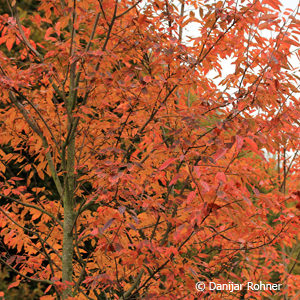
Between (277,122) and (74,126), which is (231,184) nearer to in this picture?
(277,122)

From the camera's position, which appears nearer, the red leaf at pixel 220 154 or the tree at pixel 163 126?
the red leaf at pixel 220 154

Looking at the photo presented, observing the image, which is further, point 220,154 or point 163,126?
point 163,126

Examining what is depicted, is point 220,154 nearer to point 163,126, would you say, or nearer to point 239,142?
point 239,142

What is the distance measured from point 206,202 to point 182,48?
1.19 metres

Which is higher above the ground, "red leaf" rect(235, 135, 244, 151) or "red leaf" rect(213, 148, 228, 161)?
"red leaf" rect(235, 135, 244, 151)

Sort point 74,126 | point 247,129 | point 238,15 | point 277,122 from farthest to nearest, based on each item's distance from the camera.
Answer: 1. point 74,126
2. point 238,15
3. point 277,122
4. point 247,129

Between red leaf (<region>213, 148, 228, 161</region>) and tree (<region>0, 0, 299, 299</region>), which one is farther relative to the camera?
tree (<region>0, 0, 299, 299</region>)

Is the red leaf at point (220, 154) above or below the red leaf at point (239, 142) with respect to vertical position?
below

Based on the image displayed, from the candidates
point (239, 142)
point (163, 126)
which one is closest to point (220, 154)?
point (239, 142)

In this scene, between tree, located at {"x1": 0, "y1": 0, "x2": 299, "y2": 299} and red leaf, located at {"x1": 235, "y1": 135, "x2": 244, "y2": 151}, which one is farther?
tree, located at {"x1": 0, "y1": 0, "x2": 299, "y2": 299}

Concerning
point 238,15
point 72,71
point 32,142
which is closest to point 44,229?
point 32,142

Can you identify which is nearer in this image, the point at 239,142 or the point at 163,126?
the point at 239,142

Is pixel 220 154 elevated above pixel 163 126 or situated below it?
below

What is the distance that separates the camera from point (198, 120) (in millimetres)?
2131
